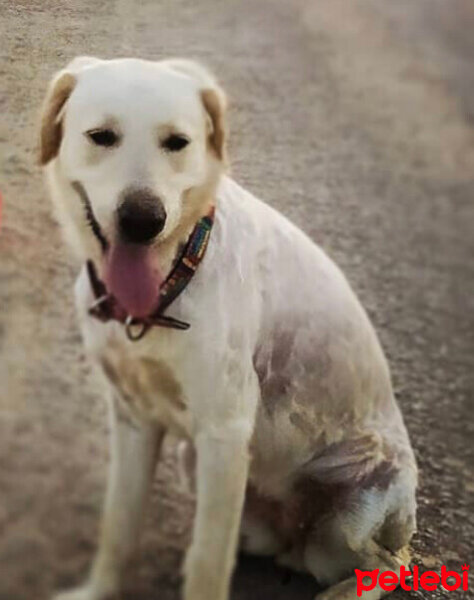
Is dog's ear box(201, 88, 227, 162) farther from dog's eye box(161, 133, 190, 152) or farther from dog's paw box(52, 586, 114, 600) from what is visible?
dog's paw box(52, 586, 114, 600)

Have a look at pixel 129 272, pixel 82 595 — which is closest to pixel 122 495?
pixel 82 595

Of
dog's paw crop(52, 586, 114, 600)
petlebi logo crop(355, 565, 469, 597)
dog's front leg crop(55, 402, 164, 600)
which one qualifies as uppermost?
dog's front leg crop(55, 402, 164, 600)

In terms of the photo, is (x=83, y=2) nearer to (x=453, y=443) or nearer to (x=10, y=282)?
A: (x=10, y=282)

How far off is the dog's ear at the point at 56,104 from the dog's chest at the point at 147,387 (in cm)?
12

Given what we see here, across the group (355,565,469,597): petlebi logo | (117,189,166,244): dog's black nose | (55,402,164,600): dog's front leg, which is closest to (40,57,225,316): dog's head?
(117,189,166,244): dog's black nose

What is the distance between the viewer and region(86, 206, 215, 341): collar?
613mm

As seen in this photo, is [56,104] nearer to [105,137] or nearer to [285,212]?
[105,137]

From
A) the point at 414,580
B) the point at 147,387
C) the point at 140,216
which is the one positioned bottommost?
the point at 414,580

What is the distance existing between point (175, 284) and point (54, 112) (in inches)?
4.2

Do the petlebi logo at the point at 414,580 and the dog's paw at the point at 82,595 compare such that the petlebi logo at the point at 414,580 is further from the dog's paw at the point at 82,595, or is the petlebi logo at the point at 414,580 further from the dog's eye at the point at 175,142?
the dog's eye at the point at 175,142

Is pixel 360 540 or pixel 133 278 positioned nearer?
pixel 133 278

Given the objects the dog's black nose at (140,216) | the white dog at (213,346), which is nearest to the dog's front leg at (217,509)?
the white dog at (213,346)

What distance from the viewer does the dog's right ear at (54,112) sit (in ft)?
1.91

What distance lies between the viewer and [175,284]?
62 cm
